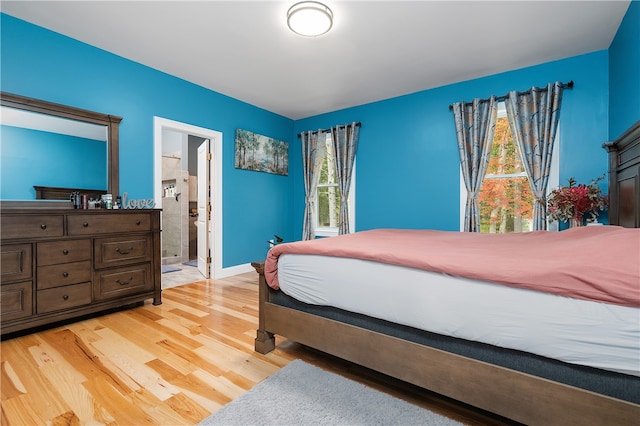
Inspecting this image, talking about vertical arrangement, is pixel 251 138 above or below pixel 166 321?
above

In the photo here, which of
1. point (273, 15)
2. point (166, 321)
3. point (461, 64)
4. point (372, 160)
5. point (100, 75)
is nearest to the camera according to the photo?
point (273, 15)

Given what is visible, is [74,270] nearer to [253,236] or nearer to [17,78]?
[17,78]

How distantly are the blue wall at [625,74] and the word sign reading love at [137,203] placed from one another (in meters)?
4.37

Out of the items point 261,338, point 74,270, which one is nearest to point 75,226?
point 74,270

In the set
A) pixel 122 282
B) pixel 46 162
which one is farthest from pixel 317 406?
pixel 46 162

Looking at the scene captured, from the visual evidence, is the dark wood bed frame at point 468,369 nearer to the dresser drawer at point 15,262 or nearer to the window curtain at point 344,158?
the dresser drawer at point 15,262

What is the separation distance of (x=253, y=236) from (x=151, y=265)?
175 cm

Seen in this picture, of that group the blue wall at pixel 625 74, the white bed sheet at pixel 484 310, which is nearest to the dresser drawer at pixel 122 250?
the white bed sheet at pixel 484 310

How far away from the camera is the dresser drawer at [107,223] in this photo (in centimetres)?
243

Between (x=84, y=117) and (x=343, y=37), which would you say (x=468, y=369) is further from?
(x=84, y=117)

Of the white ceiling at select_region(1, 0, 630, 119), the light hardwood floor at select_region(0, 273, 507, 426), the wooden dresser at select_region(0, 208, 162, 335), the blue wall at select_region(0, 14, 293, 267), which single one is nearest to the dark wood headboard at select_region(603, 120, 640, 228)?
the white ceiling at select_region(1, 0, 630, 119)

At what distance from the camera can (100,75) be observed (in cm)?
289

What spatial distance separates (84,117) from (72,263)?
1.42m

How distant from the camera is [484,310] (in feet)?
3.80
